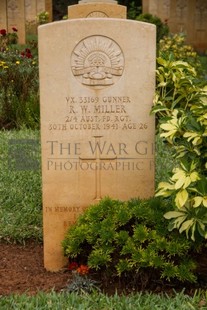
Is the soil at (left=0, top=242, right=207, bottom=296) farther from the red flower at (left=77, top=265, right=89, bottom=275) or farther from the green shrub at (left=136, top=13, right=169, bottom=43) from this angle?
the green shrub at (left=136, top=13, right=169, bottom=43)

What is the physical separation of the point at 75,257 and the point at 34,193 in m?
1.56

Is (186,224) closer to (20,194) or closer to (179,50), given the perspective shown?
(20,194)

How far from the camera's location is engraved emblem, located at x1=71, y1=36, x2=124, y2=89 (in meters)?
4.17

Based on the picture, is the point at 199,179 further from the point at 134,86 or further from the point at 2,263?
the point at 2,263

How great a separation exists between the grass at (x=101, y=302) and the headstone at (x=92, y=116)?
780mm

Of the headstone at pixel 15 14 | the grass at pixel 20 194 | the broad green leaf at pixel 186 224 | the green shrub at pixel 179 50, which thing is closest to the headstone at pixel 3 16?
the headstone at pixel 15 14

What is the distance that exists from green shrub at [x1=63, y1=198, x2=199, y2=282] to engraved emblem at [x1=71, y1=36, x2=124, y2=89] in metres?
0.80

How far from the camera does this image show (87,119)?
4266mm

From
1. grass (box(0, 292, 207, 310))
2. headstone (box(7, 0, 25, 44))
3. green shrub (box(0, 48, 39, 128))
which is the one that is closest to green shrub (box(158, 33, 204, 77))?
green shrub (box(0, 48, 39, 128))

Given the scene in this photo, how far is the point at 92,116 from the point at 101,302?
50.4 inches

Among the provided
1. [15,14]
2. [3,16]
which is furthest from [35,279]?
[3,16]

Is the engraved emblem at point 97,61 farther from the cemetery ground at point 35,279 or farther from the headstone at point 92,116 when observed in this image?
the cemetery ground at point 35,279

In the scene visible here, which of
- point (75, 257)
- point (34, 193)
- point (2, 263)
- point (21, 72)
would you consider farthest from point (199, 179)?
point (21, 72)

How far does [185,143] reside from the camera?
12.8 feet
